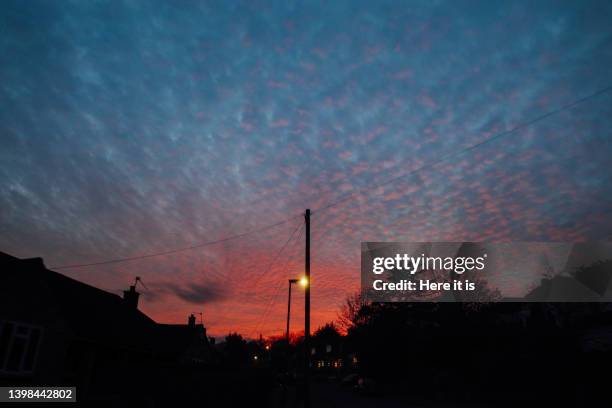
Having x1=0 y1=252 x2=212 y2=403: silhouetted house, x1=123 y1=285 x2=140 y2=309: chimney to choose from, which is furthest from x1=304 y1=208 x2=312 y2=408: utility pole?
x1=123 y1=285 x2=140 y2=309: chimney

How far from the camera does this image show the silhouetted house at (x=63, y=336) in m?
18.0

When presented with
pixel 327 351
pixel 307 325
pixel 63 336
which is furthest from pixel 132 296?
pixel 327 351

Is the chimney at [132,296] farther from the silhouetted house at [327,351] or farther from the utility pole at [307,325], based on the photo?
the silhouetted house at [327,351]

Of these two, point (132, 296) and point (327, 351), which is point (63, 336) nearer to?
point (132, 296)

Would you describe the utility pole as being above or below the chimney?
below

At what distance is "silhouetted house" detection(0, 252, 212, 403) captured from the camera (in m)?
18.0

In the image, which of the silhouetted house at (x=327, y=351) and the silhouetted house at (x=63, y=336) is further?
the silhouetted house at (x=327, y=351)

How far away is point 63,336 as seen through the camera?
805 inches

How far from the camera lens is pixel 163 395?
8875mm

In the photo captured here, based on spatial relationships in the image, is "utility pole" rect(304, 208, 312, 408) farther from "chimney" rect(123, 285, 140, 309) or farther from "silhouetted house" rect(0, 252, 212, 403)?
"chimney" rect(123, 285, 140, 309)

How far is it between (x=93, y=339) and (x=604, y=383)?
88.5ft

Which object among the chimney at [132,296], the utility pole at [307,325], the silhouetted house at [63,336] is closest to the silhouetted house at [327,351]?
the chimney at [132,296]

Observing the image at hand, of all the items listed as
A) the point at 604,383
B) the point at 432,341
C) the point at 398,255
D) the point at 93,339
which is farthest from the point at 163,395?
the point at 398,255

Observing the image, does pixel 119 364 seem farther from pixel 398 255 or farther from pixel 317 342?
pixel 317 342
